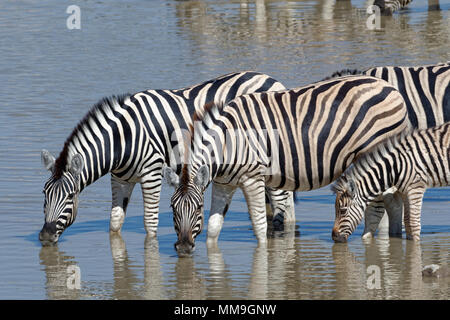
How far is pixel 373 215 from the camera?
43.2 ft

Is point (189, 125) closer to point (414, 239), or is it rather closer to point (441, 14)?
point (414, 239)

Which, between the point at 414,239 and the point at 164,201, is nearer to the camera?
the point at 414,239

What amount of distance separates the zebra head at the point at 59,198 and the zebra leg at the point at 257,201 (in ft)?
5.86

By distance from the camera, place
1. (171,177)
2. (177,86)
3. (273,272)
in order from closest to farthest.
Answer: (273,272), (171,177), (177,86)

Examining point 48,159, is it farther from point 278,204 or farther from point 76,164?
point 278,204

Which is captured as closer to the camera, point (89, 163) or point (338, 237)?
point (338, 237)

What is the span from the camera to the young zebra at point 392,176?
12.7 metres

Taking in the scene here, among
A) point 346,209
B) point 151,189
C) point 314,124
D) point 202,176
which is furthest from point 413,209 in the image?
point 151,189

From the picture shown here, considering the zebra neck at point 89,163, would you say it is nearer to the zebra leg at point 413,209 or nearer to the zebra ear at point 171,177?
the zebra ear at point 171,177

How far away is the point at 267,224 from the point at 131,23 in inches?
735

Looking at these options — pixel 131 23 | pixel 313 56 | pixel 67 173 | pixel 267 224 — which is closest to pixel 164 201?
pixel 267 224

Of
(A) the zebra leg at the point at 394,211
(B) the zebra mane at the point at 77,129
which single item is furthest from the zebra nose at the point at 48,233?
(A) the zebra leg at the point at 394,211

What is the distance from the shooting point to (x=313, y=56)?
2600 cm

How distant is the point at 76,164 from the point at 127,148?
0.72 m
